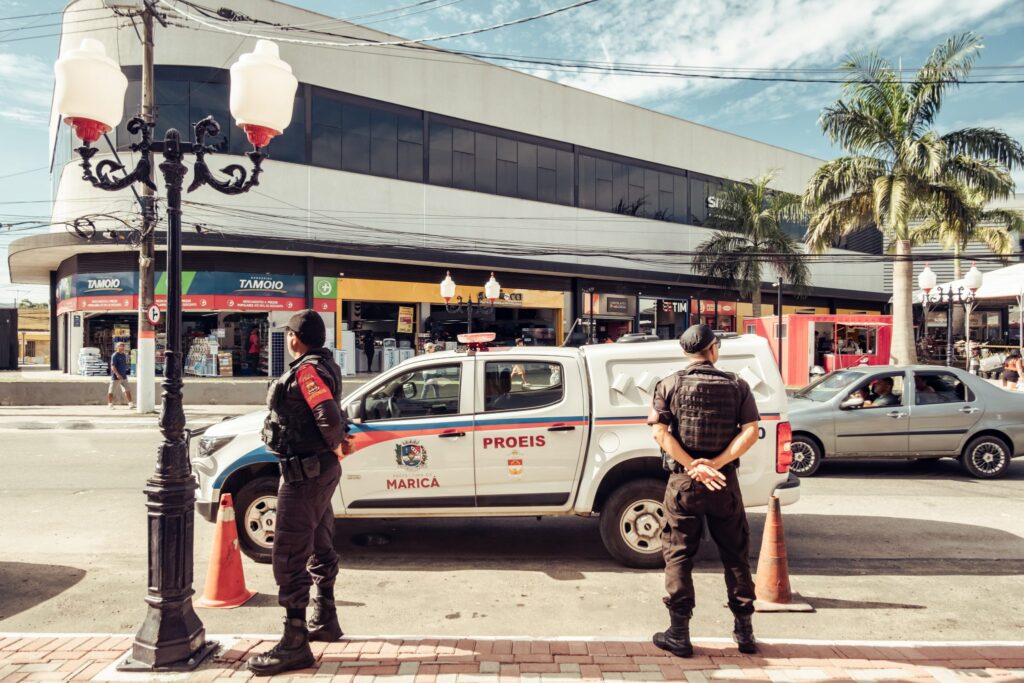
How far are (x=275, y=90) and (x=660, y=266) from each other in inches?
1141

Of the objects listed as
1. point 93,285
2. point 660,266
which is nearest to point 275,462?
point 93,285

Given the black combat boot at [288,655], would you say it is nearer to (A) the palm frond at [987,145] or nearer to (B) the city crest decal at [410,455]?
(B) the city crest decal at [410,455]

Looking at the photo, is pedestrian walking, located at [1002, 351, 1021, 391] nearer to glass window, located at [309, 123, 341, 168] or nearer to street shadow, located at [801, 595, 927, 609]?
street shadow, located at [801, 595, 927, 609]

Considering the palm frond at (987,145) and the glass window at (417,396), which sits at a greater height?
the palm frond at (987,145)

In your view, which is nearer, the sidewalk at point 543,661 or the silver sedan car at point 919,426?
the sidewalk at point 543,661

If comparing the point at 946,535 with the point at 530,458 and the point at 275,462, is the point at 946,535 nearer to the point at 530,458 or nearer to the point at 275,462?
the point at 530,458

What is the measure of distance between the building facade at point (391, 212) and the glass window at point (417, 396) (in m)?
15.4

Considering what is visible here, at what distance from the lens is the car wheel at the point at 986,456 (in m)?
8.90

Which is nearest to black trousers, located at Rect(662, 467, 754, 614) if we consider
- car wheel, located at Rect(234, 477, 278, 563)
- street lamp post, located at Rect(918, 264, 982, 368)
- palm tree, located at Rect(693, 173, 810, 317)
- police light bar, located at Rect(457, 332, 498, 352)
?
police light bar, located at Rect(457, 332, 498, 352)

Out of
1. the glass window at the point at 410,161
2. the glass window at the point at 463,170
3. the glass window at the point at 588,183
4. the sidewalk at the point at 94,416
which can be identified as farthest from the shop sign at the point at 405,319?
the glass window at the point at 588,183

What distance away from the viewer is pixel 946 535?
6375 mm

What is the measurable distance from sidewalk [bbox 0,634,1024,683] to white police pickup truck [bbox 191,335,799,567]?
151 centimetres

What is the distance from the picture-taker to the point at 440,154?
25422 millimetres

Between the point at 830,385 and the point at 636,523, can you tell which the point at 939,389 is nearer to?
the point at 830,385
